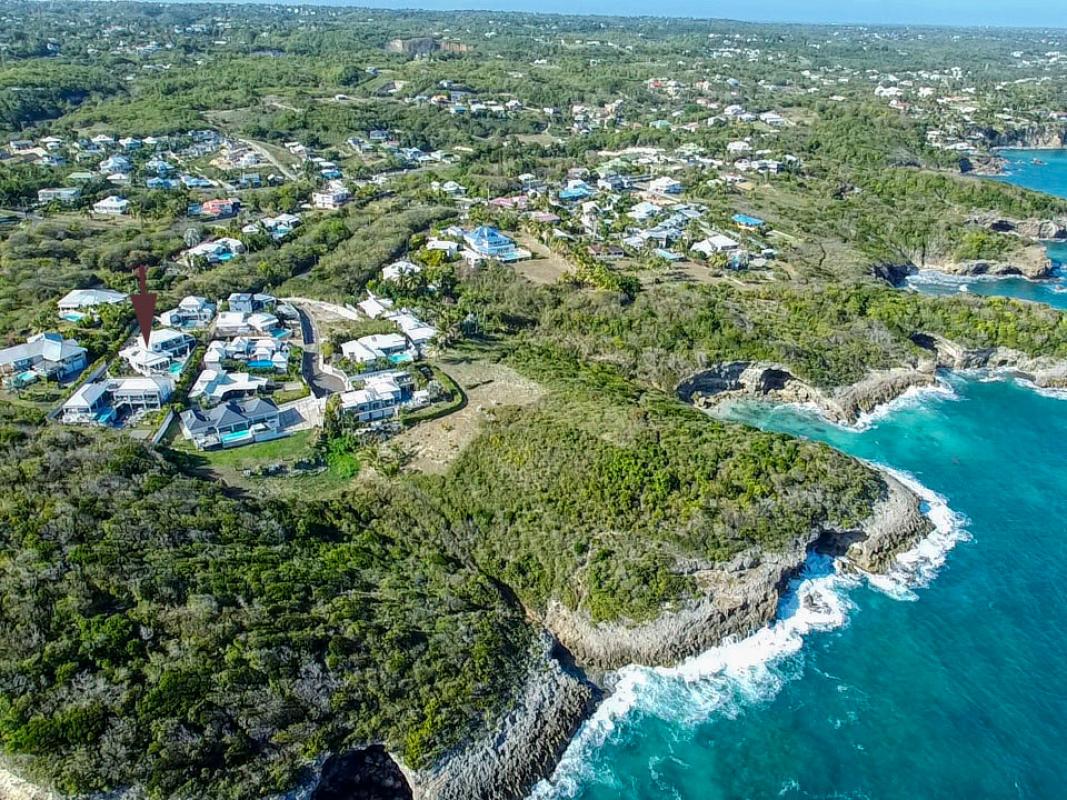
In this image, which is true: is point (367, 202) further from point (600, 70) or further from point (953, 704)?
point (600, 70)

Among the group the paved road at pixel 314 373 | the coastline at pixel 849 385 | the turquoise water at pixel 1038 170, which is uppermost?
the paved road at pixel 314 373

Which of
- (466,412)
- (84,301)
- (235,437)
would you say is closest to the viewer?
(235,437)

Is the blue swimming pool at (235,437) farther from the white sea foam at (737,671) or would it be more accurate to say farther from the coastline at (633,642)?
the white sea foam at (737,671)

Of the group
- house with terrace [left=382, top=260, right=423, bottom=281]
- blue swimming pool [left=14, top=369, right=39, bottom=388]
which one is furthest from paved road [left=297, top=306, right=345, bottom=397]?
blue swimming pool [left=14, top=369, right=39, bottom=388]

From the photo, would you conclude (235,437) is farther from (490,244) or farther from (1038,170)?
(1038,170)

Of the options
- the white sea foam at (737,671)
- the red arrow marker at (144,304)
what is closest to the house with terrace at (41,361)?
the red arrow marker at (144,304)

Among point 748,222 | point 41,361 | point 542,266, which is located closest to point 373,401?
point 41,361

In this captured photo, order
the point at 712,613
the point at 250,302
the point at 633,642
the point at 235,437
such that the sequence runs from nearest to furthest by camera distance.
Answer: the point at 633,642 < the point at 712,613 < the point at 235,437 < the point at 250,302
